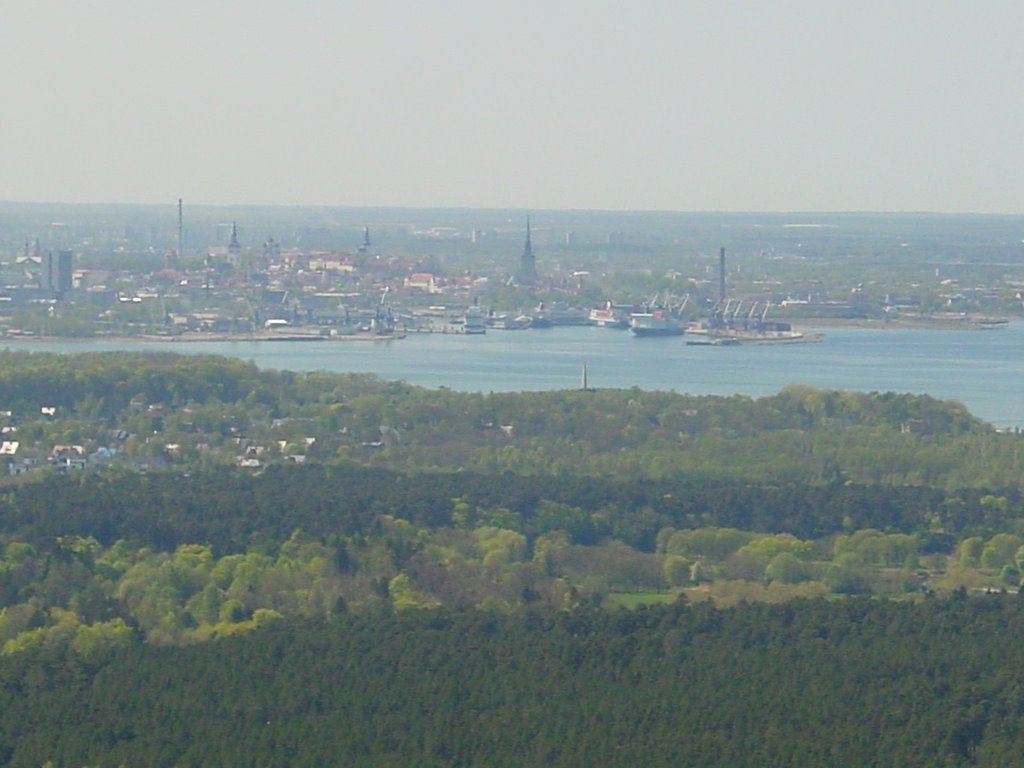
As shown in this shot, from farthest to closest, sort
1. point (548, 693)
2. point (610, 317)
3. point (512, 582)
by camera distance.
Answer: point (610, 317) < point (512, 582) < point (548, 693)

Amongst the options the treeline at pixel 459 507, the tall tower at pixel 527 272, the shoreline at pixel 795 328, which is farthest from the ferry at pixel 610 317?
the treeline at pixel 459 507

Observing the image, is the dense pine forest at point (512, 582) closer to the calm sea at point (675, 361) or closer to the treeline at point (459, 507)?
the treeline at point (459, 507)

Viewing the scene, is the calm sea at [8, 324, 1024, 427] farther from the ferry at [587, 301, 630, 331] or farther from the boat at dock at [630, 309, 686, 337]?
the ferry at [587, 301, 630, 331]

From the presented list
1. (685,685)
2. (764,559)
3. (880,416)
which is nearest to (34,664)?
(685,685)

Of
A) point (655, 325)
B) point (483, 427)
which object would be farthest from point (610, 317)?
point (483, 427)

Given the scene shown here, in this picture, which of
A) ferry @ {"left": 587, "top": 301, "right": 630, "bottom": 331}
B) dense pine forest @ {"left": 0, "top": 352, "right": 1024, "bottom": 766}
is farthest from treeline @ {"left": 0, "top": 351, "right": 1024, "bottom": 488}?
ferry @ {"left": 587, "top": 301, "right": 630, "bottom": 331}

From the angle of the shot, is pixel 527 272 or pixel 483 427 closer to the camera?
pixel 483 427

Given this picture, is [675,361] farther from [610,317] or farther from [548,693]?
[548,693]
